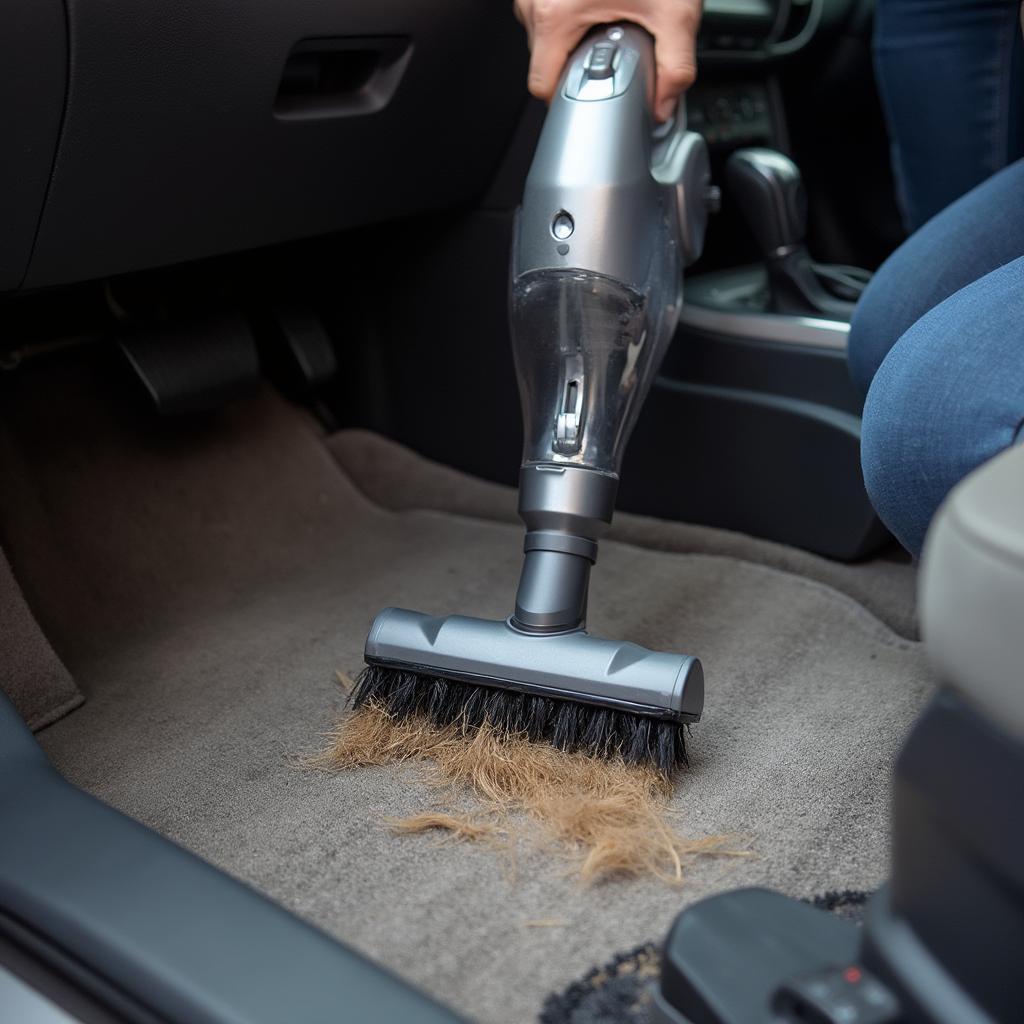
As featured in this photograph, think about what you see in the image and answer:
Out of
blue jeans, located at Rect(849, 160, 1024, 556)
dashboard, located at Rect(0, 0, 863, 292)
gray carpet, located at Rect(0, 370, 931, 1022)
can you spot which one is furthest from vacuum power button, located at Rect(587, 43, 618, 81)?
gray carpet, located at Rect(0, 370, 931, 1022)

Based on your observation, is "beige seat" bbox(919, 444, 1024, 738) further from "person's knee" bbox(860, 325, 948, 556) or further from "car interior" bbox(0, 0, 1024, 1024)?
"person's knee" bbox(860, 325, 948, 556)

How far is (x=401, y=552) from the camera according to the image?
1.20m

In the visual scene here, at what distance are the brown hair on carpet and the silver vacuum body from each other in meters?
0.05

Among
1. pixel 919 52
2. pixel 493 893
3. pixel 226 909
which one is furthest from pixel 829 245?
pixel 226 909

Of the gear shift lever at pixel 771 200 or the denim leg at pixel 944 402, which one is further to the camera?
the gear shift lever at pixel 771 200

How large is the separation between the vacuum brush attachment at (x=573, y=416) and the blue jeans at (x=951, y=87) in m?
0.37

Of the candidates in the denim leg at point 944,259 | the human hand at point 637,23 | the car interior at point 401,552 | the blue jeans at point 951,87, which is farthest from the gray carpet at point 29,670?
the blue jeans at point 951,87

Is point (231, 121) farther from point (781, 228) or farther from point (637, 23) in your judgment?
point (781, 228)

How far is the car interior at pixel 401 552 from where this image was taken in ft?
1.62

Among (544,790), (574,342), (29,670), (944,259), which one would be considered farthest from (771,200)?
(29,670)

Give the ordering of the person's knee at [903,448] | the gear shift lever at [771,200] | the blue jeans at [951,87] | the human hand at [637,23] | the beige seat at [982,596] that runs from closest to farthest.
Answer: the beige seat at [982,596], the person's knee at [903,448], the human hand at [637,23], the blue jeans at [951,87], the gear shift lever at [771,200]

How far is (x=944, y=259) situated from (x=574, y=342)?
30 cm

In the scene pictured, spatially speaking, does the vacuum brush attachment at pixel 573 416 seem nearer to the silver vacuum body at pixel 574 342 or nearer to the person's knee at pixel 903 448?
the silver vacuum body at pixel 574 342

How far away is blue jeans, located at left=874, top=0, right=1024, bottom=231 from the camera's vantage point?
3.40 feet
